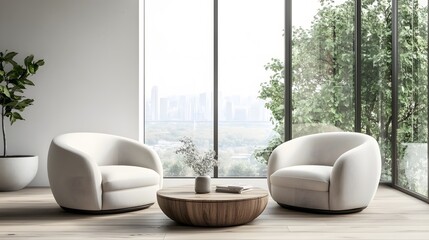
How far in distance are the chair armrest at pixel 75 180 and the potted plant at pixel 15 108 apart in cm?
134

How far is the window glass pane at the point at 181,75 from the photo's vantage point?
6.06 meters

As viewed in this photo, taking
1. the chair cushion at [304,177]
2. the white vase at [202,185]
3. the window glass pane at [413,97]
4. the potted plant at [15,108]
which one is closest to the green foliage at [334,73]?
the window glass pane at [413,97]

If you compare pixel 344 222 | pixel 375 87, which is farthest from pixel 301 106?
pixel 344 222

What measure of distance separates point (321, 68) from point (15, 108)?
3.71 metres

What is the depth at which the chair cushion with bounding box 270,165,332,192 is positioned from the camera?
419 centimetres

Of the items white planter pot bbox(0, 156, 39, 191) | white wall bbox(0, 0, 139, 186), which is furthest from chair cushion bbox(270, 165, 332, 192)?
white planter pot bbox(0, 156, 39, 191)

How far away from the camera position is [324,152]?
15.9 feet

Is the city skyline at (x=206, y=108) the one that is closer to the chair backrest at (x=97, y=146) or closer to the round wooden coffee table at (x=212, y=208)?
the chair backrest at (x=97, y=146)

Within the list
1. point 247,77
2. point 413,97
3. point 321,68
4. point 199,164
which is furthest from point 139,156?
point 413,97

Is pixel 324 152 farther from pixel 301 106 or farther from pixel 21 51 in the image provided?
pixel 21 51

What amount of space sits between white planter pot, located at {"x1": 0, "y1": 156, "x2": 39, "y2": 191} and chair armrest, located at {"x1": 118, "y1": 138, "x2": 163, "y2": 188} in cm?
126

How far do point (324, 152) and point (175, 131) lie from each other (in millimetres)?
2056

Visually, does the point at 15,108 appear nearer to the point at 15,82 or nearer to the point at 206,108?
the point at 15,82

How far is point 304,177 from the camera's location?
4.27 metres
